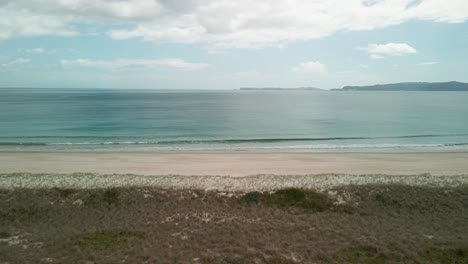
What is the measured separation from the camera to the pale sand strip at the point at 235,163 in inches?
909

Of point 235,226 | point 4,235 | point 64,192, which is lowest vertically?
point 4,235

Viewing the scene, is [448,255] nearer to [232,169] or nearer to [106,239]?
[106,239]

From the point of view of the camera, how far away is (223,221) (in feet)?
43.3

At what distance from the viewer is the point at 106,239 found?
38.0 ft

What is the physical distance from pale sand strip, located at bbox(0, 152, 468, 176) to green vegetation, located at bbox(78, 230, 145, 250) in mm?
10247

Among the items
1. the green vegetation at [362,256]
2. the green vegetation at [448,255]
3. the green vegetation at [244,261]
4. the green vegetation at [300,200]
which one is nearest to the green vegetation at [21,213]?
the green vegetation at [244,261]

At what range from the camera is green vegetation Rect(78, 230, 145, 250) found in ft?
36.2

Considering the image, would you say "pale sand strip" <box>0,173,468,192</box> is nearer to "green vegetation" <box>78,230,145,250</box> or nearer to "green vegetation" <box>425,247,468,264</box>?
"green vegetation" <box>78,230,145,250</box>

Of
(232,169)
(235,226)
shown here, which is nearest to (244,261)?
(235,226)

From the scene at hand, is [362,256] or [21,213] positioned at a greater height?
[21,213]

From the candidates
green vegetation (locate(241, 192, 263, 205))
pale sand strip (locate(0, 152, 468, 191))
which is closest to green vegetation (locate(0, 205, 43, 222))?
pale sand strip (locate(0, 152, 468, 191))

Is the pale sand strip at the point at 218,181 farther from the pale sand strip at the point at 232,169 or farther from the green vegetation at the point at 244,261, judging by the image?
the green vegetation at the point at 244,261

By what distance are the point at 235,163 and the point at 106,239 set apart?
15209 mm

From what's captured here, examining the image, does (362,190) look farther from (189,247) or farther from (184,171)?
(184,171)
